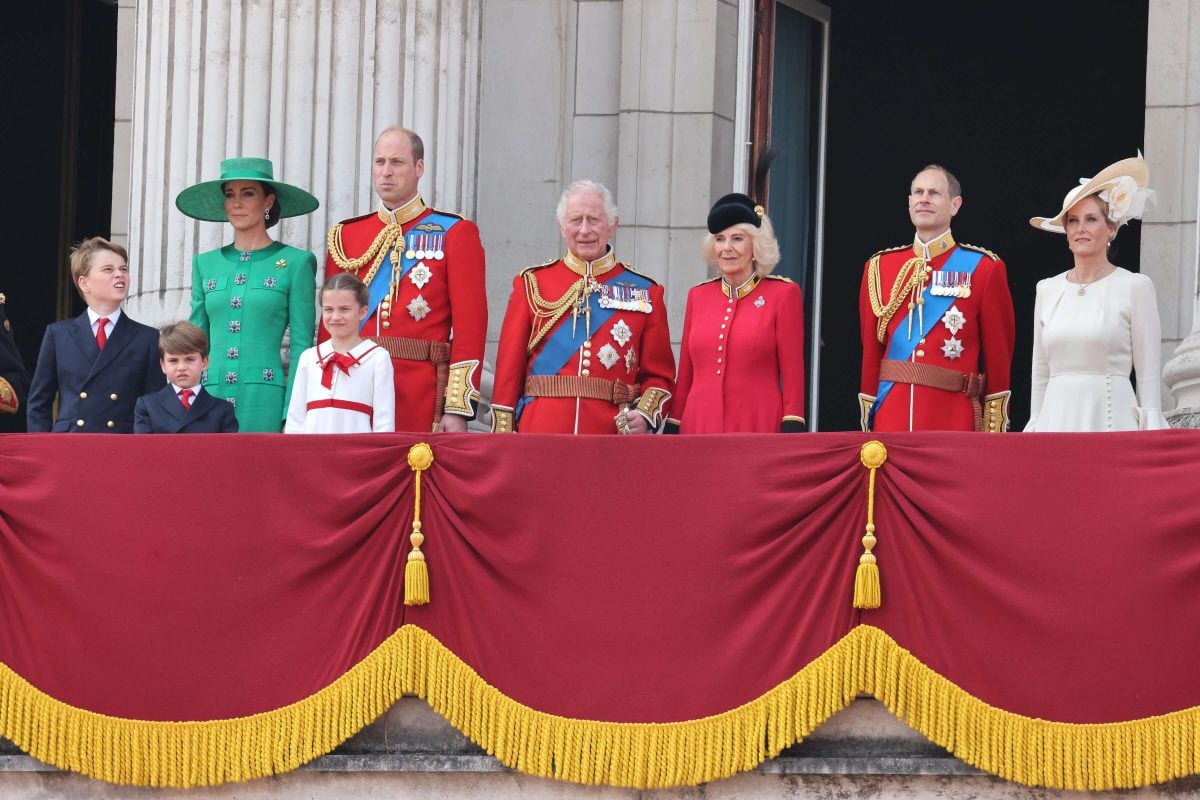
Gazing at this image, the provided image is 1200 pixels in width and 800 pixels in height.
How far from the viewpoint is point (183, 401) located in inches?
326

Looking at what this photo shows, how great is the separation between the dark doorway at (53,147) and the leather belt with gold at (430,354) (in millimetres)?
6856

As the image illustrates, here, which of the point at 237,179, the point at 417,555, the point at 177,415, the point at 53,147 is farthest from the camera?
the point at 53,147

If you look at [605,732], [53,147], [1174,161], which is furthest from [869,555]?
[53,147]

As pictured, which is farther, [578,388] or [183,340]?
[578,388]

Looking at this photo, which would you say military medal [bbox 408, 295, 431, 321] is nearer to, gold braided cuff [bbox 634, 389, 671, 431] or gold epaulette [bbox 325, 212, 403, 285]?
gold epaulette [bbox 325, 212, 403, 285]

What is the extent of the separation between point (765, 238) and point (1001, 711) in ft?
7.36

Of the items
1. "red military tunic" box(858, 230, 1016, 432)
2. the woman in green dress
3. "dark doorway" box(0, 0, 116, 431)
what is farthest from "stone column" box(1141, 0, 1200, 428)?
"dark doorway" box(0, 0, 116, 431)

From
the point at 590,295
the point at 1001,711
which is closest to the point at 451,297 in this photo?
the point at 590,295

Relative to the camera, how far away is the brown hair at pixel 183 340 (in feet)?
27.2

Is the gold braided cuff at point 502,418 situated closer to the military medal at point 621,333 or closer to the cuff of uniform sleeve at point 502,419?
the cuff of uniform sleeve at point 502,419

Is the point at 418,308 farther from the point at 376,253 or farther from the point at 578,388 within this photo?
the point at 578,388

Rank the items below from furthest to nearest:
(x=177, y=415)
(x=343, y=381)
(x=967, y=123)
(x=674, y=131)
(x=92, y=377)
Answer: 1. (x=967, y=123)
2. (x=674, y=131)
3. (x=92, y=377)
4. (x=177, y=415)
5. (x=343, y=381)

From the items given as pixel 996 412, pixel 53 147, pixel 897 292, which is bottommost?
pixel 996 412

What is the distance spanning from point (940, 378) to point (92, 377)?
9.93 feet
